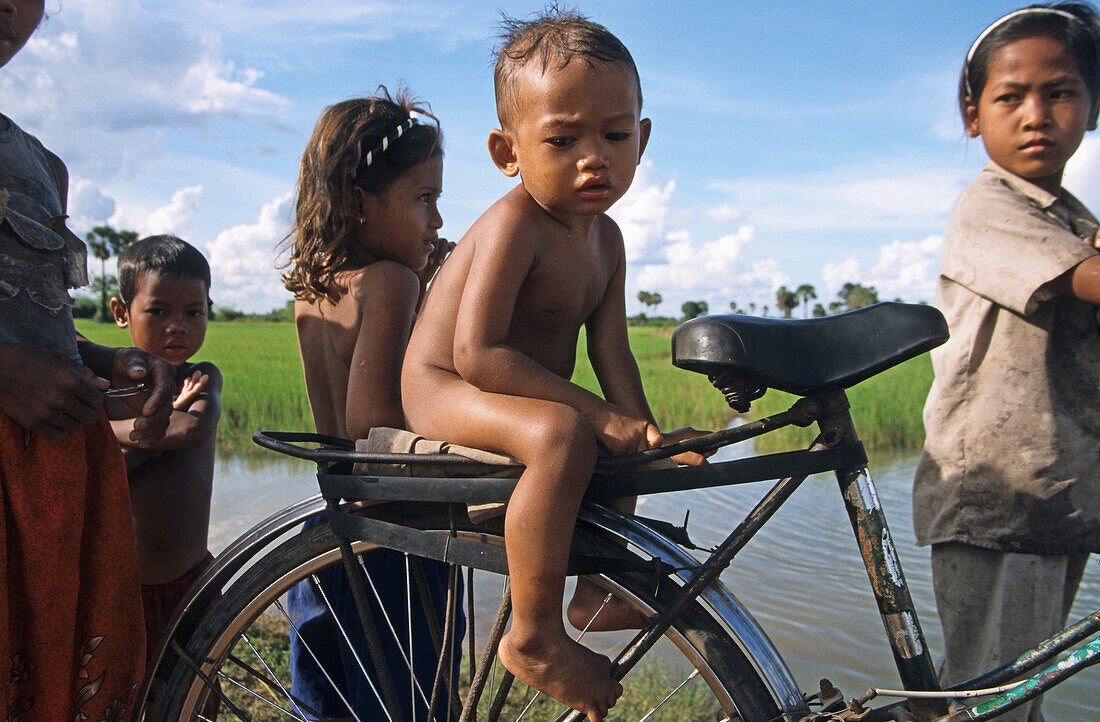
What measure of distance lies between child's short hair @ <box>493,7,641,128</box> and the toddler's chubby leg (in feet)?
1.89

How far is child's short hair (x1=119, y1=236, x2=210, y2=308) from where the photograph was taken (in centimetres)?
224

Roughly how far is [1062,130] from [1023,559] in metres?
0.91

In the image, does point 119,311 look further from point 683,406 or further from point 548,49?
point 683,406

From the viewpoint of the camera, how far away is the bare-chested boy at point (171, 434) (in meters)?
2.09

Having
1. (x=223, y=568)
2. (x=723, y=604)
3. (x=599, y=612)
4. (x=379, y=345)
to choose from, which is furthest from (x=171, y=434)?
(x=723, y=604)

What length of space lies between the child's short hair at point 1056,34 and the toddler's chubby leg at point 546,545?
126 centimetres

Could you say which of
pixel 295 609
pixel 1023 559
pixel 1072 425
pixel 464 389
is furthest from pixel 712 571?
pixel 295 609

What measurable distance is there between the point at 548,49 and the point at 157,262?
1397mm

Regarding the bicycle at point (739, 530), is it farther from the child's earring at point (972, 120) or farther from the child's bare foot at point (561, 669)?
the child's earring at point (972, 120)

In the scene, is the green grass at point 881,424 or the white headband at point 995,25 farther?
the green grass at point 881,424

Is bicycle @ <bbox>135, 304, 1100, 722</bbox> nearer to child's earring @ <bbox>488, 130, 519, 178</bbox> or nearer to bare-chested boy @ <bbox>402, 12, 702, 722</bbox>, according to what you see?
bare-chested boy @ <bbox>402, 12, 702, 722</bbox>

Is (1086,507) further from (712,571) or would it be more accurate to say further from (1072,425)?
→ (712,571)

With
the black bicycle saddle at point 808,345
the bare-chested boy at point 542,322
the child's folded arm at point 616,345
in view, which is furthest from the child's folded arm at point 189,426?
the black bicycle saddle at point 808,345

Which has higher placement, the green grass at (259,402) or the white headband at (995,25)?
the white headband at (995,25)
